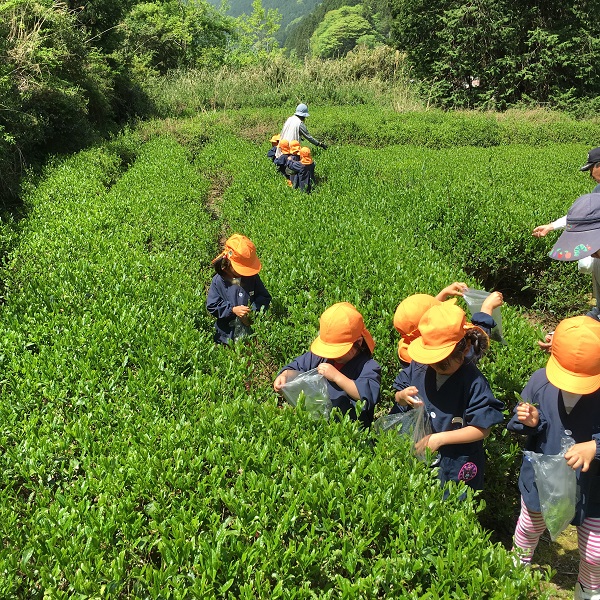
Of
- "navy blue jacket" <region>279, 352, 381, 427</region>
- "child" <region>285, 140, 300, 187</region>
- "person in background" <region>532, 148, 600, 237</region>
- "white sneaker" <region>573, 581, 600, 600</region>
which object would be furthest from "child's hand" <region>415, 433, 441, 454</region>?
"child" <region>285, 140, 300, 187</region>

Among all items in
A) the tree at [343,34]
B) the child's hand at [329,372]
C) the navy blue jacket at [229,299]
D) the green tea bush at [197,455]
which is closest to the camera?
the green tea bush at [197,455]

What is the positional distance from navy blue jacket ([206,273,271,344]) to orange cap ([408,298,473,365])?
2066mm

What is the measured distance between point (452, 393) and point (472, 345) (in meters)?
0.29

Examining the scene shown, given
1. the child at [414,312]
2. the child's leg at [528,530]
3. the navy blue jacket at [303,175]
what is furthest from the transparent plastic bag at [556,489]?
the navy blue jacket at [303,175]

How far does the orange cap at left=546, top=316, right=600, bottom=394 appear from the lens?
97.5 inches

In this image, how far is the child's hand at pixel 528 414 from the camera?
262 cm

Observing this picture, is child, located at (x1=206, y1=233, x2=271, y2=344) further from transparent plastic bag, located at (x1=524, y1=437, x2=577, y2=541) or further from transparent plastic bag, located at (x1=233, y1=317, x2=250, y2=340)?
transparent plastic bag, located at (x1=524, y1=437, x2=577, y2=541)

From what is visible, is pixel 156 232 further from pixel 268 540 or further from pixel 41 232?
pixel 268 540

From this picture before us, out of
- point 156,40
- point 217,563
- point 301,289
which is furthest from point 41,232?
point 156,40

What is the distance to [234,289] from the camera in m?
4.55

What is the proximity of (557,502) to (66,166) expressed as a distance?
434 inches

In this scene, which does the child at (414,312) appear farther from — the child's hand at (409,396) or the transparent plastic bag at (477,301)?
the child's hand at (409,396)

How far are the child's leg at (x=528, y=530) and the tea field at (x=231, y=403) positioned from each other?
0.43 m

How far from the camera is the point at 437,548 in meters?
2.20
